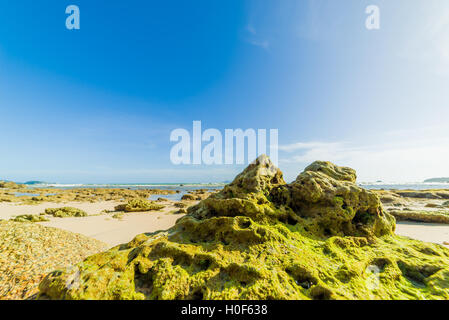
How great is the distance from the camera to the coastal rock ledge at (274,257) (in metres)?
2.69

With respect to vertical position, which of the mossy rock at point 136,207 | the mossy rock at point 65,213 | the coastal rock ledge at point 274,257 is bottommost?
the mossy rock at point 136,207

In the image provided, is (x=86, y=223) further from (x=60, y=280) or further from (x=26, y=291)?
(x=60, y=280)

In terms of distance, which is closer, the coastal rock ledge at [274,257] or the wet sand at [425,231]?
the coastal rock ledge at [274,257]

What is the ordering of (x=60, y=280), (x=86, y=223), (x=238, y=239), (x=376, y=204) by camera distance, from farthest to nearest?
(x=86, y=223) → (x=376, y=204) → (x=238, y=239) → (x=60, y=280)

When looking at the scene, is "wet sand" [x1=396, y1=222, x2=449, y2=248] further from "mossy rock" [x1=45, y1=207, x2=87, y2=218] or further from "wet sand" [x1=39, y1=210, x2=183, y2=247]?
"mossy rock" [x1=45, y1=207, x2=87, y2=218]

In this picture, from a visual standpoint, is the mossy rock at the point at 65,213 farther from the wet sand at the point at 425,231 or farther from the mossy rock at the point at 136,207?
the wet sand at the point at 425,231

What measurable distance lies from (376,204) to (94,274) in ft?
23.4

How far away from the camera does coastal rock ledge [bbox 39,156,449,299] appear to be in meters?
2.69

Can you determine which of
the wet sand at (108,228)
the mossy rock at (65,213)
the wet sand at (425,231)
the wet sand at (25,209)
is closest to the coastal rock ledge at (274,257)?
the wet sand at (425,231)

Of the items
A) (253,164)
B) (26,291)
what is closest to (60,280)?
(26,291)

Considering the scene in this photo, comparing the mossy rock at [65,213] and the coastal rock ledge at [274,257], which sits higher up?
the coastal rock ledge at [274,257]

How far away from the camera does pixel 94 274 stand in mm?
2613

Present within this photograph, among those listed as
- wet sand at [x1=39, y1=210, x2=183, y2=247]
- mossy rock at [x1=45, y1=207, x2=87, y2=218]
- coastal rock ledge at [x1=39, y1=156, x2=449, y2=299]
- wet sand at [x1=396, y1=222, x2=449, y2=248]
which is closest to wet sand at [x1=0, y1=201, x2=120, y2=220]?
mossy rock at [x1=45, y1=207, x2=87, y2=218]

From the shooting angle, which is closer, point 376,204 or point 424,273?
point 424,273
